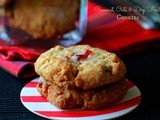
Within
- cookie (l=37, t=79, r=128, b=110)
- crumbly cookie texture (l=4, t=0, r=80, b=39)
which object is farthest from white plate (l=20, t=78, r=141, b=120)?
crumbly cookie texture (l=4, t=0, r=80, b=39)

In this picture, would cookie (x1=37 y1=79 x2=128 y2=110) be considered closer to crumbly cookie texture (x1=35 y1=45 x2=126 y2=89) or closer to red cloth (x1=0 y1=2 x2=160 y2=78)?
crumbly cookie texture (x1=35 y1=45 x2=126 y2=89)

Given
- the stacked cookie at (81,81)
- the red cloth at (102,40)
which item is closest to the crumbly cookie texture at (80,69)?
the stacked cookie at (81,81)

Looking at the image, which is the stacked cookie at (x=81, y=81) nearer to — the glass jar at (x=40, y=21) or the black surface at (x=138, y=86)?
the black surface at (x=138, y=86)

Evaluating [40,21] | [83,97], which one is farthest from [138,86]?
[40,21]

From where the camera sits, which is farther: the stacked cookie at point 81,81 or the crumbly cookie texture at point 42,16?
the crumbly cookie texture at point 42,16

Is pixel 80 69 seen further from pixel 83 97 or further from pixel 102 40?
pixel 102 40
